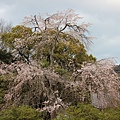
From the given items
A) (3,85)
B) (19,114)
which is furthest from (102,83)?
(3,85)

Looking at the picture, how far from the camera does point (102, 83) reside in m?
7.07

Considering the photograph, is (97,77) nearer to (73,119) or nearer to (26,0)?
(73,119)

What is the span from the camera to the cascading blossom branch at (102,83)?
271 inches

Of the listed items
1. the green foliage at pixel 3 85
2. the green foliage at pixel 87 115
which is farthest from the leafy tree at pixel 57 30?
the green foliage at pixel 87 115

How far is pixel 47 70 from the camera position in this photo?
739 centimetres

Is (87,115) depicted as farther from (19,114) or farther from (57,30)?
(57,30)

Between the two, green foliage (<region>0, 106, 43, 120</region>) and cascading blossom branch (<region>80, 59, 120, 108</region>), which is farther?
cascading blossom branch (<region>80, 59, 120, 108</region>)

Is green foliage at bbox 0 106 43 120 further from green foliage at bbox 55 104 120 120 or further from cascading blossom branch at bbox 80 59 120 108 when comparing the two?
cascading blossom branch at bbox 80 59 120 108

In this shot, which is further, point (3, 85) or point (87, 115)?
point (3, 85)

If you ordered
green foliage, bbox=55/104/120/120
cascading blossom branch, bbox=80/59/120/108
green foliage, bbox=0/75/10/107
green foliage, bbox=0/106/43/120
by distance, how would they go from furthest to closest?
green foliage, bbox=0/75/10/107, cascading blossom branch, bbox=80/59/120/108, green foliage, bbox=0/106/43/120, green foliage, bbox=55/104/120/120

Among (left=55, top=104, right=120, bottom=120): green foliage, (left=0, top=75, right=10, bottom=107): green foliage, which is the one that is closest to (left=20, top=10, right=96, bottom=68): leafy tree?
(left=0, top=75, right=10, bottom=107): green foliage

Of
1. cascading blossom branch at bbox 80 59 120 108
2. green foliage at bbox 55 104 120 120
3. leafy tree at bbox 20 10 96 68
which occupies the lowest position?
green foliage at bbox 55 104 120 120

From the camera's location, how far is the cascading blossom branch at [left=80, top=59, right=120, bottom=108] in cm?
689

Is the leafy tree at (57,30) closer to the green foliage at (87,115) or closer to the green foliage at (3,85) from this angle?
the green foliage at (3,85)
